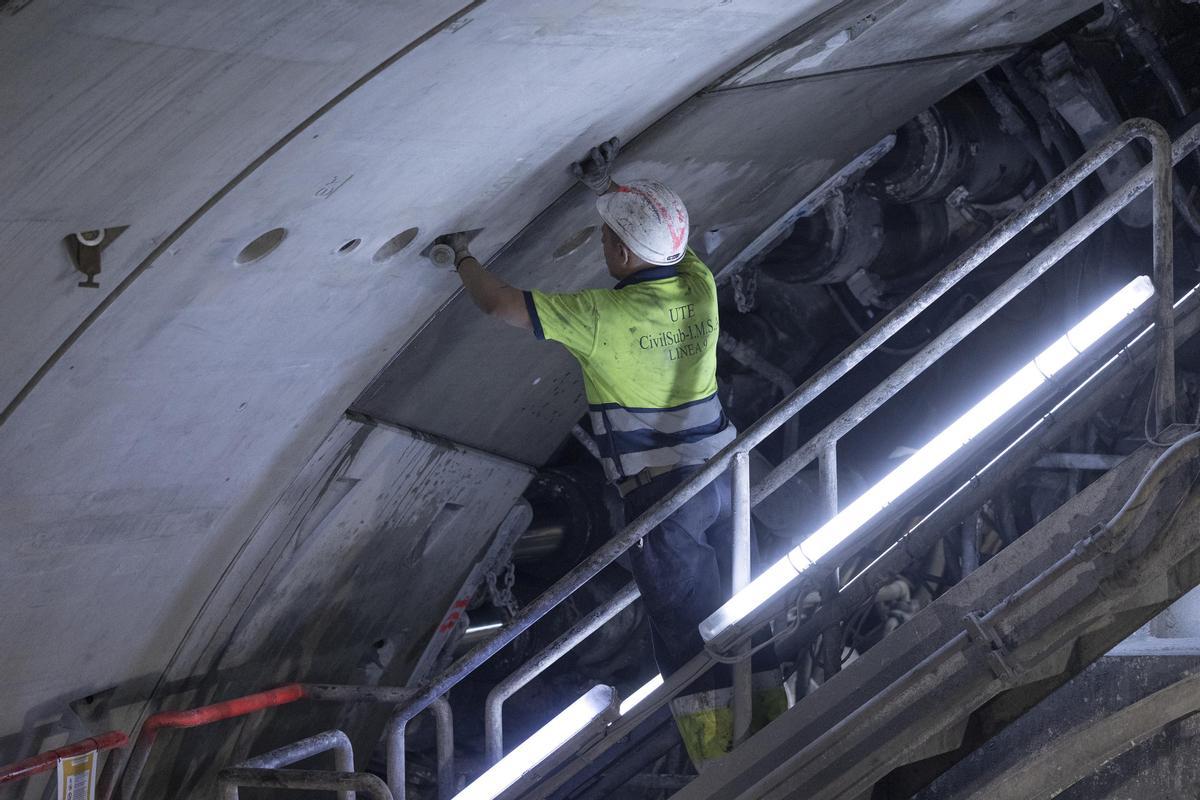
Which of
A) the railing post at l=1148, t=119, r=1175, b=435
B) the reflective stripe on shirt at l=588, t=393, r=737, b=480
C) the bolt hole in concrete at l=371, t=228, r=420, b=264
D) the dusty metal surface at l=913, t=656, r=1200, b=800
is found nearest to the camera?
the dusty metal surface at l=913, t=656, r=1200, b=800

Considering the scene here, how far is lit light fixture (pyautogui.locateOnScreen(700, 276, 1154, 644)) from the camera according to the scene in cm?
345

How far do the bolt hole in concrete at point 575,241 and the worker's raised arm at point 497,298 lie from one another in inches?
31.6

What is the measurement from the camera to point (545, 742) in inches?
150

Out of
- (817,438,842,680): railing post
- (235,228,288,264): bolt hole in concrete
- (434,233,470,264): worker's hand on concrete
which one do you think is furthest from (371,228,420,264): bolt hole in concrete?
(817,438,842,680): railing post

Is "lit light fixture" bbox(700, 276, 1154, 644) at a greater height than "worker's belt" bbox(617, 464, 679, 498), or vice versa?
"worker's belt" bbox(617, 464, 679, 498)

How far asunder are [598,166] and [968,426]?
57.7 inches

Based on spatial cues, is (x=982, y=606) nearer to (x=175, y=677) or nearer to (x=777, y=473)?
(x=777, y=473)

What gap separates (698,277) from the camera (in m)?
Result: 4.21

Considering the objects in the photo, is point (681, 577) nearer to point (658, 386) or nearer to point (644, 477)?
point (644, 477)

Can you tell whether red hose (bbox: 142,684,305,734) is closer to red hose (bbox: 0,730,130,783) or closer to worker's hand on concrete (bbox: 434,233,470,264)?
red hose (bbox: 0,730,130,783)

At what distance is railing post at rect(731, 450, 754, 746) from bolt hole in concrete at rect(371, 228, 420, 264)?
1.17 m

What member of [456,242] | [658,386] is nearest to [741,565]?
[658,386]

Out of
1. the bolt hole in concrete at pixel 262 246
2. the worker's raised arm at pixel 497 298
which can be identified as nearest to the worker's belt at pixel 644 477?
the worker's raised arm at pixel 497 298

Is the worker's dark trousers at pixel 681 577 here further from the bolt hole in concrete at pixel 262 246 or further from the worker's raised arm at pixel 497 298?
the bolt hole in concrete at pixel 262 246
